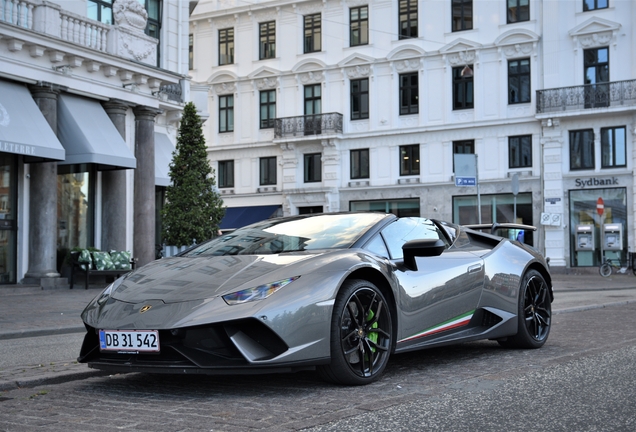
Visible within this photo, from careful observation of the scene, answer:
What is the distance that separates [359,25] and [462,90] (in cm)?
670

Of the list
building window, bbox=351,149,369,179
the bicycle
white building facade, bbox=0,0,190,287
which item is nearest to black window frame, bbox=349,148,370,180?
building window, bbox=351,149,369,179

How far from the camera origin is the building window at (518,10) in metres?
39.2

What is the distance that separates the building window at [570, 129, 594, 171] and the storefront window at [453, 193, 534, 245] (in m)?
2.56

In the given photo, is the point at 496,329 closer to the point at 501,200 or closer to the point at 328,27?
the point at 501,200

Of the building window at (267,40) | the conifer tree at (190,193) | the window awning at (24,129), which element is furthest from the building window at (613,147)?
the window awning at (24,129)

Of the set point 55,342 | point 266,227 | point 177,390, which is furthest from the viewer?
point 55,342

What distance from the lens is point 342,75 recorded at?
43219 millimetres

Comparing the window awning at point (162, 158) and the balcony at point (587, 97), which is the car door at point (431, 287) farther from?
the balcony at point (587, 97)

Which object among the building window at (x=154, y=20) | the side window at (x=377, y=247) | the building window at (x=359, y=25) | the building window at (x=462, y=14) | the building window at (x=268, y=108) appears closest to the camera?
the side window at (x=377, y=247)

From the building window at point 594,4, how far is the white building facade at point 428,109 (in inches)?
2.4

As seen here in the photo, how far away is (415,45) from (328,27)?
16.6ft

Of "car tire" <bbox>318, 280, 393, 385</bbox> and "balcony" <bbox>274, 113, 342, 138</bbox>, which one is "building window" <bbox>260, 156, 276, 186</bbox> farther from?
"car tire" <bbox>318, 280, 393, 385</bbox>

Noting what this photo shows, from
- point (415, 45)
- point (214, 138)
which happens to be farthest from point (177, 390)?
point (214, 138)

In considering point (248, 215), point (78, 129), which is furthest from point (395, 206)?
point (78, 129)
